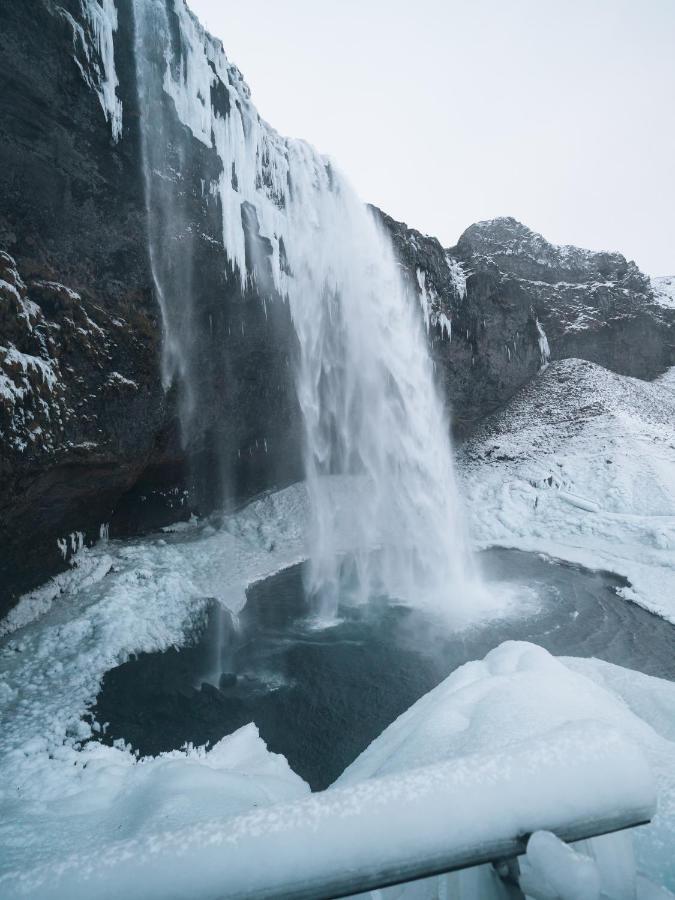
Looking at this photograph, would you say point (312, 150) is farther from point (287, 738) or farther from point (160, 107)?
point (287, 738)

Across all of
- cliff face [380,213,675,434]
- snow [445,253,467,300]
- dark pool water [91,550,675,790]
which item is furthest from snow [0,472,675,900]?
snow [445,253,467,300]

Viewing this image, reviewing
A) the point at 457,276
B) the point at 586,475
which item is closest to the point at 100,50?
the point at 457,276

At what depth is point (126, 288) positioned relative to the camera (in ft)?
38.2

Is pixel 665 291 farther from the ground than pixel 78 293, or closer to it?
farther from the ground

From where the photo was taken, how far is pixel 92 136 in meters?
10.3

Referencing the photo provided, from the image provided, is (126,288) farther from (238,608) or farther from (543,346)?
(543,346)

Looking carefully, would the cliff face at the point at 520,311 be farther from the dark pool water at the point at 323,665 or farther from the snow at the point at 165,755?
the snow at the point at 165,755

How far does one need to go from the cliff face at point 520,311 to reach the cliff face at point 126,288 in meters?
9.70

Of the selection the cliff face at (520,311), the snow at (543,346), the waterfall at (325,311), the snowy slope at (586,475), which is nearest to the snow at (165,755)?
the waterfall at (325,311)

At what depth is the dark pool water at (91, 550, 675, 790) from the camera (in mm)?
6574

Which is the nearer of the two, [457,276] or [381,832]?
[381,832]

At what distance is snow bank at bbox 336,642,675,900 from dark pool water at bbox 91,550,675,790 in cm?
202

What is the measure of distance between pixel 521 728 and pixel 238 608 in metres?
9.47

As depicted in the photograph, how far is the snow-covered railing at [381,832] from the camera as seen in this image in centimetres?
126
